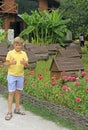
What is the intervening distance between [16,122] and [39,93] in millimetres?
1146

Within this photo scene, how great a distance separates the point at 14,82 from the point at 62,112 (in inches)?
45.6

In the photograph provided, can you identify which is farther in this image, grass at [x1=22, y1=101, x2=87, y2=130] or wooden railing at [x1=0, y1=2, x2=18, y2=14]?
wooden railing at [x1=0, y1=2, x2=18, y2=14]

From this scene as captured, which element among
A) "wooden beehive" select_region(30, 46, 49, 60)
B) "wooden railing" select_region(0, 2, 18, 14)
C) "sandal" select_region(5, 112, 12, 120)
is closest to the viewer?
"sandal" select_region(5, 112, 12, 120)

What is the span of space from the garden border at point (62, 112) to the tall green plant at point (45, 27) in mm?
16366

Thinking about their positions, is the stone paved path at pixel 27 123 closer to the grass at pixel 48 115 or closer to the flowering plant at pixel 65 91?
the grass at pixel 48 115

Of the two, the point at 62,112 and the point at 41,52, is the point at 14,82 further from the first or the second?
the point at 41,52

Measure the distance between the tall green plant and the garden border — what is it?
16366 mm

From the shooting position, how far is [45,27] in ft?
80.6

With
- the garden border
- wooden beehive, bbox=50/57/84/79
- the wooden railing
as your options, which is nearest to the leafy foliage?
wooden beehive, bbox=50/57/84/79

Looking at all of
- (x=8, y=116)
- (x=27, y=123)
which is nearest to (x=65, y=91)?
(x=27, y=123)

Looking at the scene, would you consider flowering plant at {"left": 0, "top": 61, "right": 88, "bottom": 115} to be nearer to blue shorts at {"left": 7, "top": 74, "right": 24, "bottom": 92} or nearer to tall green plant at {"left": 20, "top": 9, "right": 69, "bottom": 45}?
blue shorts at {"left": 7, "top": 74, "right": 24, "bottom": 92}

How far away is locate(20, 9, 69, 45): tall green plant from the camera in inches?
964

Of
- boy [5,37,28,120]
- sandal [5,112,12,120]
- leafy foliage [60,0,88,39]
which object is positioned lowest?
sandal [5,112,12,120]

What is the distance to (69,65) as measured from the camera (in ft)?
32.8
